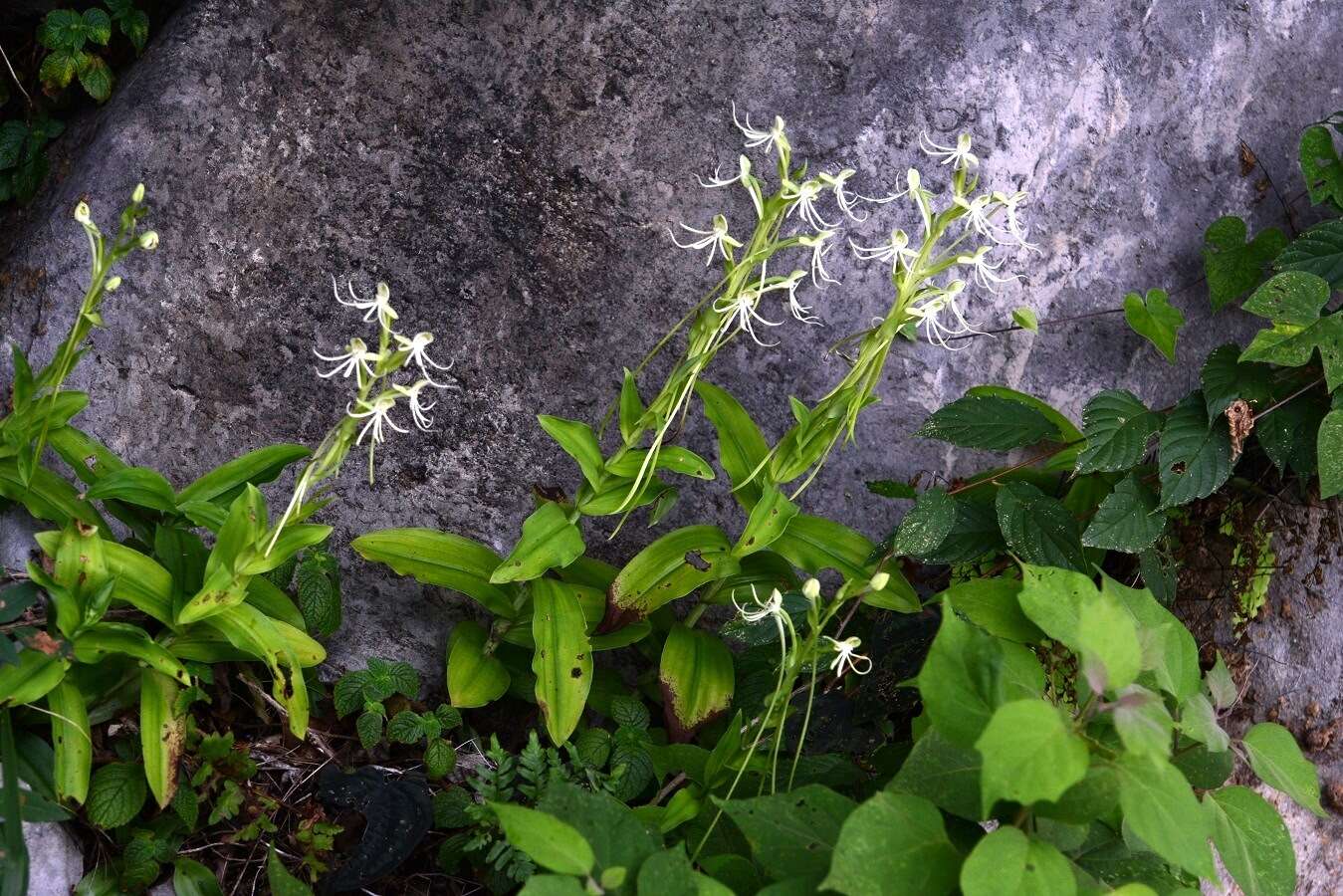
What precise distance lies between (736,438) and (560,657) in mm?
678

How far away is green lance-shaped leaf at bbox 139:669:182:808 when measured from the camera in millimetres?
2299

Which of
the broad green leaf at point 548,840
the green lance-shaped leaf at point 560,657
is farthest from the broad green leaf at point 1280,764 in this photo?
the green lance-shaped leaf at point 560,657

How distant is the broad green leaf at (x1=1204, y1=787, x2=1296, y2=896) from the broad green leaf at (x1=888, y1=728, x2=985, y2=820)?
45cm

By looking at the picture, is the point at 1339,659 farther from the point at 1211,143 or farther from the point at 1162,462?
the point at 1211,143

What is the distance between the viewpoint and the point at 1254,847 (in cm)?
176

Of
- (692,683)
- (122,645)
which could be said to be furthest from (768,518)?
(122,645)

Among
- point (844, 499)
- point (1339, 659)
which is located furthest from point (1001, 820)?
point (1339, 659)

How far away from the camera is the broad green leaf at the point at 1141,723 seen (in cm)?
139

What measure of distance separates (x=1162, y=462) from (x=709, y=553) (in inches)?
43.4

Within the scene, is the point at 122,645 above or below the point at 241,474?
below

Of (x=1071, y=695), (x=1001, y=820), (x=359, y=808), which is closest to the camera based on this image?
(x=1001, y=820)

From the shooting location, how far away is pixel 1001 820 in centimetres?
168

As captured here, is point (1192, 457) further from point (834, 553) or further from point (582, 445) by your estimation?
point (582, 445)

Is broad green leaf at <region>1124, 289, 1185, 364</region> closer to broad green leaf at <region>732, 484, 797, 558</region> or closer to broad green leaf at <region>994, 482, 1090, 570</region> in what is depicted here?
broad green leaf at <region>994, 482, 1090, 570</region>
